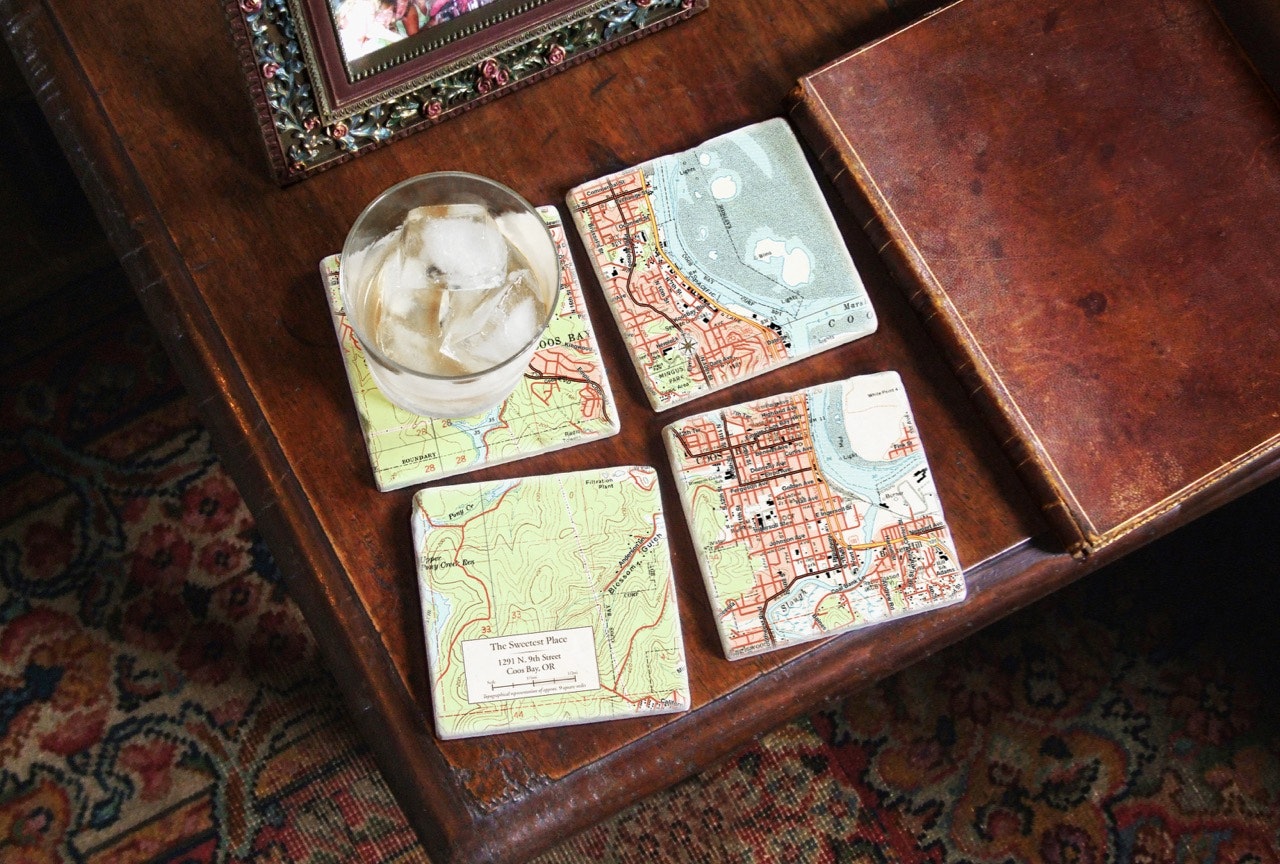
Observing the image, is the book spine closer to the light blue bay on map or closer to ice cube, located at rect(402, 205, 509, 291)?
the light blue bay on map

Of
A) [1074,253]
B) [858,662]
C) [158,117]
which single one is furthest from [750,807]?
[158,117]

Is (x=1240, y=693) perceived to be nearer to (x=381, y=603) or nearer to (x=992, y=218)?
(x=992, y=218)

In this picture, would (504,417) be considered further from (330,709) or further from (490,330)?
(330,709)

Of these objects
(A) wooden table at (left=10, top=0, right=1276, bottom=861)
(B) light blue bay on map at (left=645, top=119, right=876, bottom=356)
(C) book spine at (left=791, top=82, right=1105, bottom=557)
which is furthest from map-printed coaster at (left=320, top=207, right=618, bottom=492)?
(C) book spine at (left=791, top=82, right=1105, bottom=557)

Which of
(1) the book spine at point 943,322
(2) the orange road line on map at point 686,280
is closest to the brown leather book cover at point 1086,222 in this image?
(1) the book spine at point 943,322

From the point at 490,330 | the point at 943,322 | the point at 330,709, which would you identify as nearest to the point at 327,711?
the point at 330,709

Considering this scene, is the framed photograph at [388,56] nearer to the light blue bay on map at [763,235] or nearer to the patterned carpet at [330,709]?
the light blue bay on map at [763,235]
